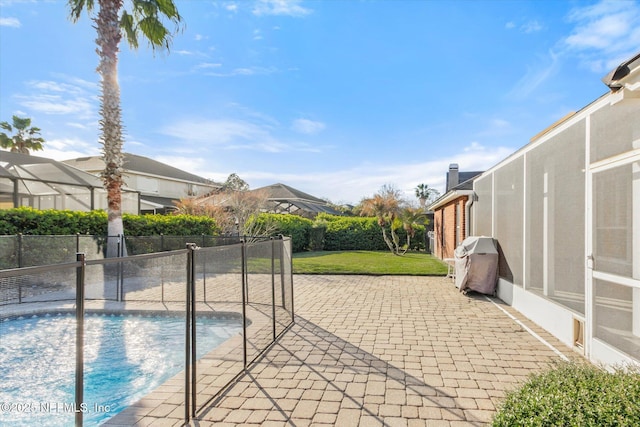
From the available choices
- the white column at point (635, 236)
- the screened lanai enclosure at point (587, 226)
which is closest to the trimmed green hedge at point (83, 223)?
the screened lanai enclosure at point (587, 226)

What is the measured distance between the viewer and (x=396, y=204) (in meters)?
20.3

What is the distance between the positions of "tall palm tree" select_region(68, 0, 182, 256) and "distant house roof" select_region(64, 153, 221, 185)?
15.1 meters

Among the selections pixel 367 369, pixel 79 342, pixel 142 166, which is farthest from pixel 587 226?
pixel 142 166

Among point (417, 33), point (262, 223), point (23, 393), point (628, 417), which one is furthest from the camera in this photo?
point (262, 223)

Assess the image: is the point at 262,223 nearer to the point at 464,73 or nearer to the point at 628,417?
the point at 464,73

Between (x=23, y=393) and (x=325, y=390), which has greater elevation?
(x=23, y=393)

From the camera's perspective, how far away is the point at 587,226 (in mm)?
4352

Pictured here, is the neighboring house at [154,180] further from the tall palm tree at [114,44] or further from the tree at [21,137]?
the tall palm tree at [114,44]

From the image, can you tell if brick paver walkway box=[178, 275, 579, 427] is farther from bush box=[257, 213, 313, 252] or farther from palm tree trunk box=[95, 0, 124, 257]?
bush box=[257, 213, 313, 252]

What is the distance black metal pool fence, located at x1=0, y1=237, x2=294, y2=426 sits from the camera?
2.16 metres

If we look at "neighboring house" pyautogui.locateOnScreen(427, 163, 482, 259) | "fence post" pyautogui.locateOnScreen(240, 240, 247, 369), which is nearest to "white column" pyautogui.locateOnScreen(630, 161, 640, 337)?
"fence post" pyautogui.locateOnScreen(240, 240, 247, 369)

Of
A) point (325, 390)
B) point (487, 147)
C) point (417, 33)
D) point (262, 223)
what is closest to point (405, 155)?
point (487, 147)

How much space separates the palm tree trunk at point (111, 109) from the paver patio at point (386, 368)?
748cm

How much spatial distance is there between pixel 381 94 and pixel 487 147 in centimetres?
530
